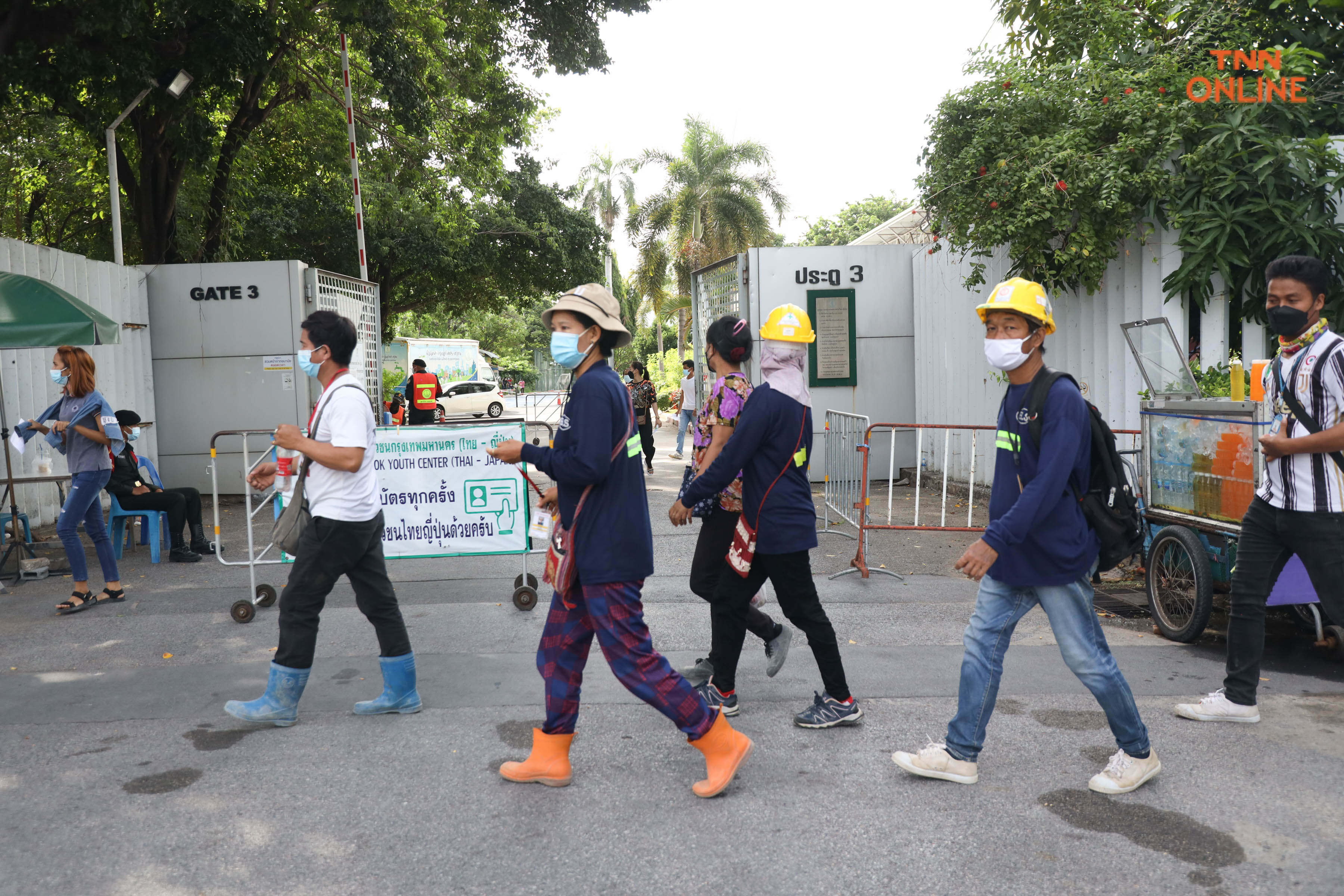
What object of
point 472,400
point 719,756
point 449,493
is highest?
point 472,400

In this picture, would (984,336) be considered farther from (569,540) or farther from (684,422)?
(684,422)

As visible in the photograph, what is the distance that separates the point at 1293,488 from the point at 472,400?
125 ft

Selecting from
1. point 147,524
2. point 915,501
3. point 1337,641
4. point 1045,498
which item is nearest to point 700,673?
point 1045,498

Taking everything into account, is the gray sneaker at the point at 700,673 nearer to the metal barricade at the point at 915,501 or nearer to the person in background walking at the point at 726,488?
the person in background walking at the point at 726,488

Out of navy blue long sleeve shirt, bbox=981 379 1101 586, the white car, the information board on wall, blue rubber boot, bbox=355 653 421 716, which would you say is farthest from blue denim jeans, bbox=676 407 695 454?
A: the white car

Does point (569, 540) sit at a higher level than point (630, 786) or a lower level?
higher

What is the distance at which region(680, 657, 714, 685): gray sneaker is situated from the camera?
5332 millimetres

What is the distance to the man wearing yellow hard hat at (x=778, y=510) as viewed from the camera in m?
4.45

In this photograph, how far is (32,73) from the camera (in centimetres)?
1036

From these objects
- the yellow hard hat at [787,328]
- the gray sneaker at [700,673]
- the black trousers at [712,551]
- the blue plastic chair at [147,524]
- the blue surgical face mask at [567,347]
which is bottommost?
the gray sneaker at [700,673]

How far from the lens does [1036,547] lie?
145 inches

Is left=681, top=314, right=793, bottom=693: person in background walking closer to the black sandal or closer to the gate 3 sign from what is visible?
the gate 3 sign

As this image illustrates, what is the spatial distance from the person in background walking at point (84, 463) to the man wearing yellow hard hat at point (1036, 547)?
6154 mm

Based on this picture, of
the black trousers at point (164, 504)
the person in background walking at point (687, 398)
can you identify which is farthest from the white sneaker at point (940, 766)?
the person in background walking at point (687, 398)
